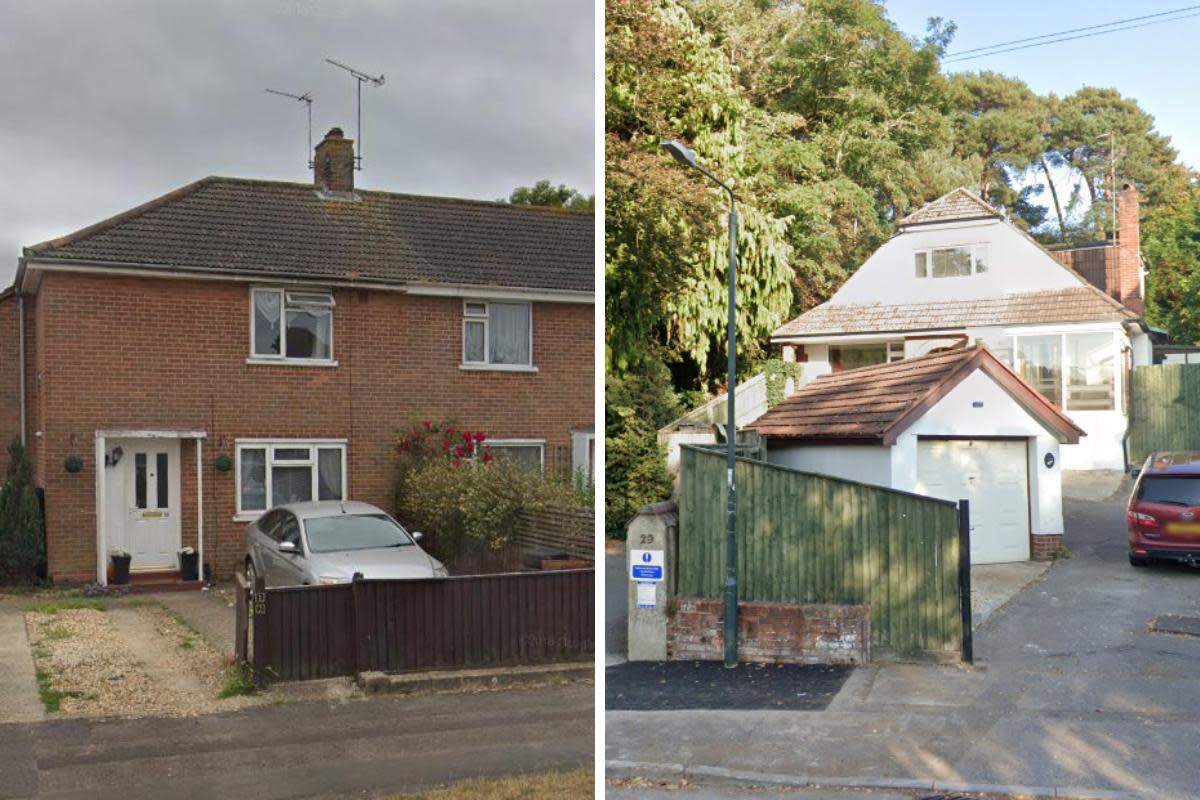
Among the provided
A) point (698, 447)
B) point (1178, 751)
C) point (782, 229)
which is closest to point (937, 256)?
point (782, 229)

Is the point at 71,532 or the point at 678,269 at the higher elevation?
the point at 678,269

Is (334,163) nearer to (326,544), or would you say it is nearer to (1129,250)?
(326,544)

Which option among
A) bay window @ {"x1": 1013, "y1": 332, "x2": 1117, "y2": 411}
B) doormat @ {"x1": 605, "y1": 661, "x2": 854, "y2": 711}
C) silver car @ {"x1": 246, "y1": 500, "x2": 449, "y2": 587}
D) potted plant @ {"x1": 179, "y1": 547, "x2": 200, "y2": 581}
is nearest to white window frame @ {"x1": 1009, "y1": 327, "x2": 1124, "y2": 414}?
bay window @ {"x1": 1013, "y1": 332, "x2": 1117, "y2": 411}

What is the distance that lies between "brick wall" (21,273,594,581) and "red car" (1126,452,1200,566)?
232 inches

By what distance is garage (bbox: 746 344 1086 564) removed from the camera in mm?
6832

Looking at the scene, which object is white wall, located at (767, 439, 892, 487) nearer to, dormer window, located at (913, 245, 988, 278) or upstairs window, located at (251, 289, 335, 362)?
dormer window, located at (913, 245, 988, 278)

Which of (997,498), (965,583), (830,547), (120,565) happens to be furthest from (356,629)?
(997,498)

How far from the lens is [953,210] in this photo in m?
9.85

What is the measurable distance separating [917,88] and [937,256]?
5.43ft

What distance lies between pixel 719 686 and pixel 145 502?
3518 mm

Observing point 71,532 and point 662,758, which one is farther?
point 662,758

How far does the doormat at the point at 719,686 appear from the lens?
4.75 m

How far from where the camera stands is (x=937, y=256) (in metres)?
9.69

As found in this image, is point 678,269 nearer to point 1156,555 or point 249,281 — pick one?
point 249,281
